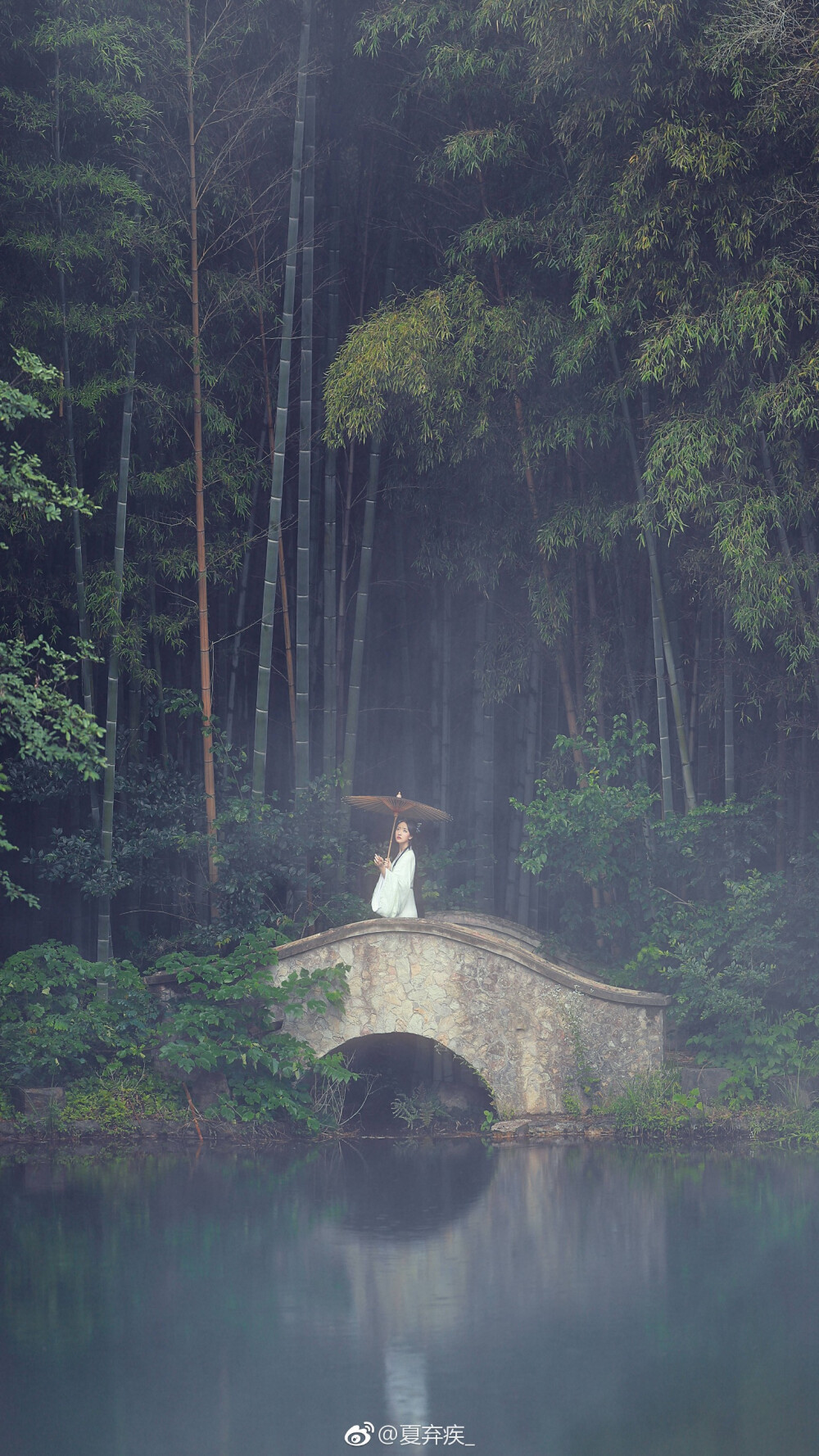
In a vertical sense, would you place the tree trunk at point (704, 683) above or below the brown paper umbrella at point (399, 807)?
above

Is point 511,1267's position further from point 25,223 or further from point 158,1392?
point 25,223

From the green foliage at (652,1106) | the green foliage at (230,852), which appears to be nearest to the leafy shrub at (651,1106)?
the green foliage at (652,1106)

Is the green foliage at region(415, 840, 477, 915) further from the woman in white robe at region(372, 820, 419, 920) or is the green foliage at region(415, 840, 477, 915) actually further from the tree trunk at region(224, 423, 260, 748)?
the tree trunk at region(224, 423, 260, 748)

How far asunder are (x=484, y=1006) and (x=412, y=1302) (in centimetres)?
316

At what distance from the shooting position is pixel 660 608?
9.56 m

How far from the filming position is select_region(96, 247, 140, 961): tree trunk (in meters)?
9.56

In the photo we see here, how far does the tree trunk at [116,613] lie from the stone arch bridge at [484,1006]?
57.6 inches

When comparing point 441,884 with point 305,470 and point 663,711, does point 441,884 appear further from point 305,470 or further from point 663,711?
point 305,470

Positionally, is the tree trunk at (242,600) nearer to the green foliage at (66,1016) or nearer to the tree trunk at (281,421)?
the tree trunk at (281,421)

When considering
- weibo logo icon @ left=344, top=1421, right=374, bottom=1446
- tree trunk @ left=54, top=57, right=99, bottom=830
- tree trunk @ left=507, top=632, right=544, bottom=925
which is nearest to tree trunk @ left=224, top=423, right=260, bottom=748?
tree trunk @ left=54, top=57, right=99, bottom=830

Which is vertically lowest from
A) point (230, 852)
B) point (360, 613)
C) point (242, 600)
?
point (230, 852)

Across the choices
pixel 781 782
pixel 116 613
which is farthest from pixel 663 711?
pixel 116 613

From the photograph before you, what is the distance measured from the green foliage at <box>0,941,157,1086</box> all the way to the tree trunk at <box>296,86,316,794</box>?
1897 mm

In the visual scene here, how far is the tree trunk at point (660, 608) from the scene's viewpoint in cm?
Result: 952
